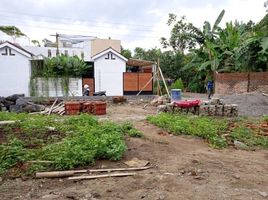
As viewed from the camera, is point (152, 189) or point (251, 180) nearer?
point (152, 189)

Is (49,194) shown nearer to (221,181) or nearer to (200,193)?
(200,193)

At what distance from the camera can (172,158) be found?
6555mm

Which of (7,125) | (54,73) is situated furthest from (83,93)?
(7,125)

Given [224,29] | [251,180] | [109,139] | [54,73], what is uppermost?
[224,29]

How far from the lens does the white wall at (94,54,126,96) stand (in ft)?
85.6

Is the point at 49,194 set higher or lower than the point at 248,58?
lower

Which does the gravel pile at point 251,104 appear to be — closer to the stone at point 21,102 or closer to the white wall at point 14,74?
the stone at point 21,102

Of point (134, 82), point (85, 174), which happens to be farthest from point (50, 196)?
point (134, 82)

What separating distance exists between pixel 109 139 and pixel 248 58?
16147mm

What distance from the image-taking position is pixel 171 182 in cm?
509

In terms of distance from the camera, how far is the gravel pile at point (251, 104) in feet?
46.0

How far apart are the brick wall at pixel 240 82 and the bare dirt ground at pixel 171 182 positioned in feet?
46.0

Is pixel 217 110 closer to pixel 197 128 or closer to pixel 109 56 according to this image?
pixel 197 128

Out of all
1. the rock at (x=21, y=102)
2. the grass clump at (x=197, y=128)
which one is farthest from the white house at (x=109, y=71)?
the grass clump at (x=197, y=128)
